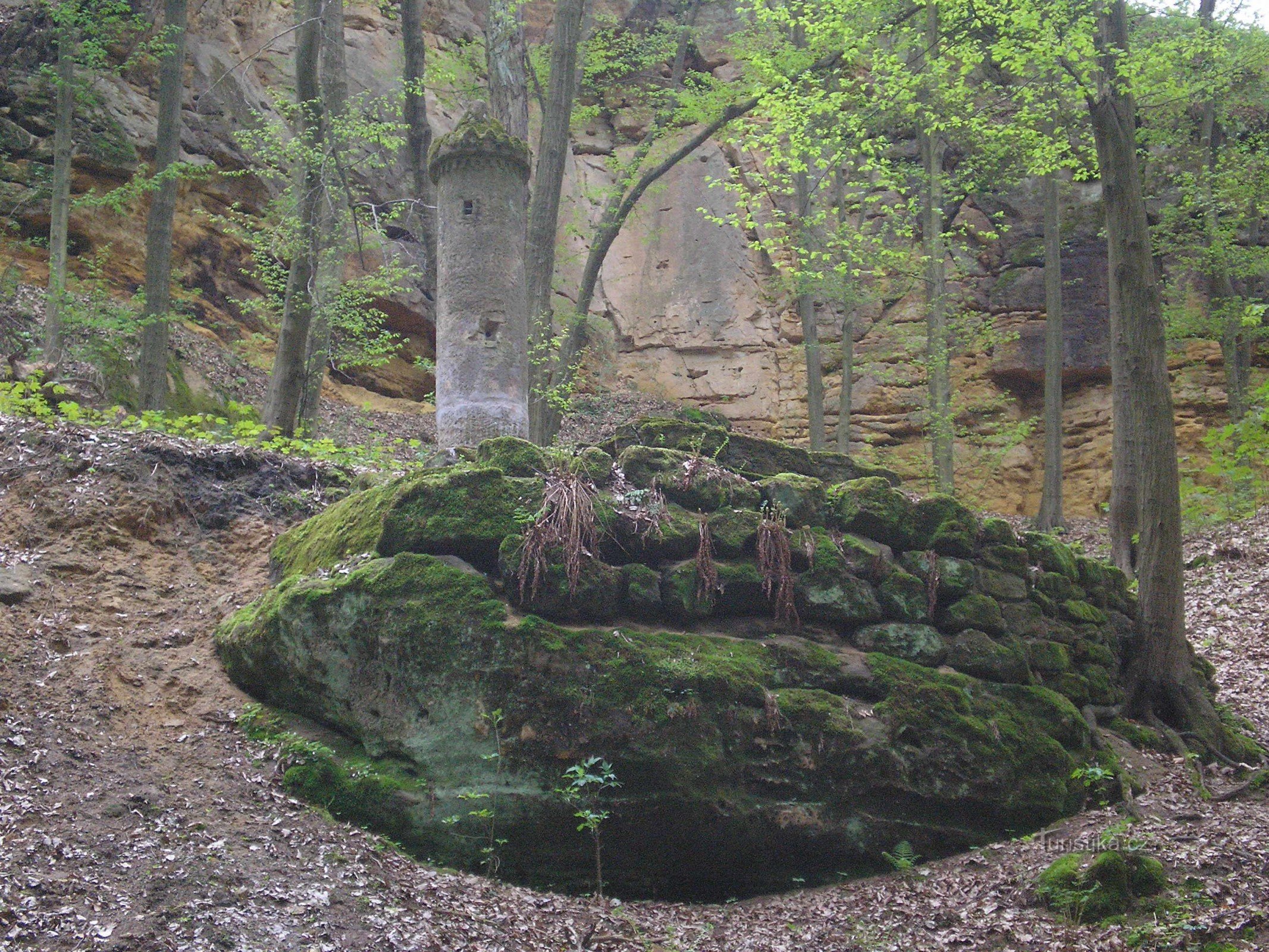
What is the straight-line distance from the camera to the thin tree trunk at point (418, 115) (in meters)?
13.0

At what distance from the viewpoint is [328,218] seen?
11.3 meters

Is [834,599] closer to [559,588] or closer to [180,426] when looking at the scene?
[559,588]

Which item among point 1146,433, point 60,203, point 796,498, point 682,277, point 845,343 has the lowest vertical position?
point 796,498

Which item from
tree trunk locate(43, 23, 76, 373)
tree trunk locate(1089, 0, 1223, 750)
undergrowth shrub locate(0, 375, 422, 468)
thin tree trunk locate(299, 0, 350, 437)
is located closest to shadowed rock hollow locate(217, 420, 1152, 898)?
tree trunk locate(1089, 0, 1223, 750)

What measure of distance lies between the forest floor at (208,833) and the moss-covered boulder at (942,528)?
6.36ft

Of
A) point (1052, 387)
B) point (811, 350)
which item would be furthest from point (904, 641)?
point (811, 350)

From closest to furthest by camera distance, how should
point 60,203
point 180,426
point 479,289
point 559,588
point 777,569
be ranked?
point 559,588 → point 777,569 → point 180,426 → point 479,289 → point 60,203

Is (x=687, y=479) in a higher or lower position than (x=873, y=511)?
higher

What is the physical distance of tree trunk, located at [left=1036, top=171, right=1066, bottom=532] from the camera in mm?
14523

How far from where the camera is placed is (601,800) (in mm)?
5000

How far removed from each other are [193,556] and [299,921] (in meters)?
3.31

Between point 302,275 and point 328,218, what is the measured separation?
5.45 feet

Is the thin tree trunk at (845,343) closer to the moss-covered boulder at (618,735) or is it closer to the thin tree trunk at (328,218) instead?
the thin tree trunk at (328,218)

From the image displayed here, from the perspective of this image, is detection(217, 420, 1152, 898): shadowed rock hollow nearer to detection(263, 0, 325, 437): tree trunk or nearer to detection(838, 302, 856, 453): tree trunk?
detection(263, 0, 325, 437): tree trunk
